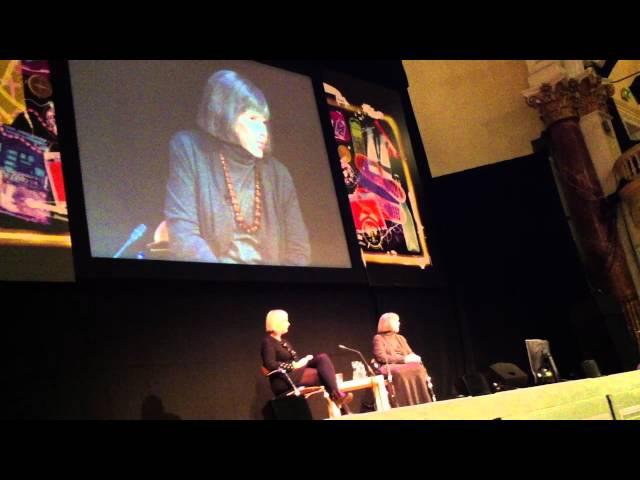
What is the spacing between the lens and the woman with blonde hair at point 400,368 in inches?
200

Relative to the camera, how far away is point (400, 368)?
509cm

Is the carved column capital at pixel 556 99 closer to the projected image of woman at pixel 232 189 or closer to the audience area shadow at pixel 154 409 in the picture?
Answer: the projected image of woman at pixel 232 189

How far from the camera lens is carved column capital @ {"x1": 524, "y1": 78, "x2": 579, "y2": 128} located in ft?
28.5

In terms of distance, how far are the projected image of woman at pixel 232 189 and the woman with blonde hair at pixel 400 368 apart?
3.20 ft

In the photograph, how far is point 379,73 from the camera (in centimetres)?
788

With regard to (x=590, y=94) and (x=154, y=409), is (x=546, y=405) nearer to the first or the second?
(x=154, y=409)

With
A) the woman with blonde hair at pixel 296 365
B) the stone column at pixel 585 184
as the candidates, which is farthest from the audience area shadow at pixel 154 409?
the stone column at pixel 585 184

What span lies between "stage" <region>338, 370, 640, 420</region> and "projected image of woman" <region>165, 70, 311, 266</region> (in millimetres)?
2060

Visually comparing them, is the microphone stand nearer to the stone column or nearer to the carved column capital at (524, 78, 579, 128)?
the stone column

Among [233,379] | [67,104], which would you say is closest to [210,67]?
[67,104]

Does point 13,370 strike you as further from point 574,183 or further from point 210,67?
point 574,183

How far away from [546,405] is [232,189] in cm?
294
